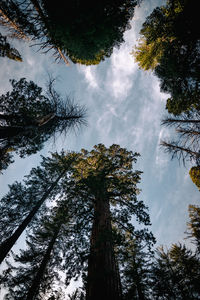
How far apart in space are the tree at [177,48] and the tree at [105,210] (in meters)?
4.26

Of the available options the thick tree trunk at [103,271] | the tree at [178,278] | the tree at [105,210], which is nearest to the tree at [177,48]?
the tree at [105,210]

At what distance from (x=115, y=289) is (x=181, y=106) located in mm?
6827

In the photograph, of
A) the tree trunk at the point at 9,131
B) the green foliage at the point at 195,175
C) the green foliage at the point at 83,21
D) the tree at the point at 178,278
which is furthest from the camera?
the tree at the point at 178,278

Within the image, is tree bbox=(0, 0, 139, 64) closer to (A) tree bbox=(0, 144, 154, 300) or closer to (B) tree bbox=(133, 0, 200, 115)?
(B) tree bbox=(133, 0, 200, 115)

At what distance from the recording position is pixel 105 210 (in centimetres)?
476

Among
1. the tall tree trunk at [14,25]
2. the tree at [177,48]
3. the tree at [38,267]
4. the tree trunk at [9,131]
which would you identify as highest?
the tree at [177,48]

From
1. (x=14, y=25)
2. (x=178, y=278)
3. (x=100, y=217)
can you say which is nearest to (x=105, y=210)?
(x=100, y=217)

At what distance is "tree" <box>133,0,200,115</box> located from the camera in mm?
4281

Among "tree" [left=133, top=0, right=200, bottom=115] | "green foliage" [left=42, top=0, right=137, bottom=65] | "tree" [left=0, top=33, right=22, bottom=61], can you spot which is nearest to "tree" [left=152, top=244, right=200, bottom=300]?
"tree" [left=133, top=0, right=200, bottom=115]

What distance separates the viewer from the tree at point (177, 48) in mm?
4281

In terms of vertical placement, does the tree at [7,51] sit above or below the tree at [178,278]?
above

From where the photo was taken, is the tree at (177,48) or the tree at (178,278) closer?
the tree at (177,48)

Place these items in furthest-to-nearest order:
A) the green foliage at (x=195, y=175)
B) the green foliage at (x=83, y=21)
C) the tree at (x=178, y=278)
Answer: the tree at (x=178, y=278)
the green foliage at (x=195, y=175)
the green foliage at (x=83, y=21)

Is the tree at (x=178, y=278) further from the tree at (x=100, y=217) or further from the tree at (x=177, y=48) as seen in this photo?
the tree at (x=177, y=48)
